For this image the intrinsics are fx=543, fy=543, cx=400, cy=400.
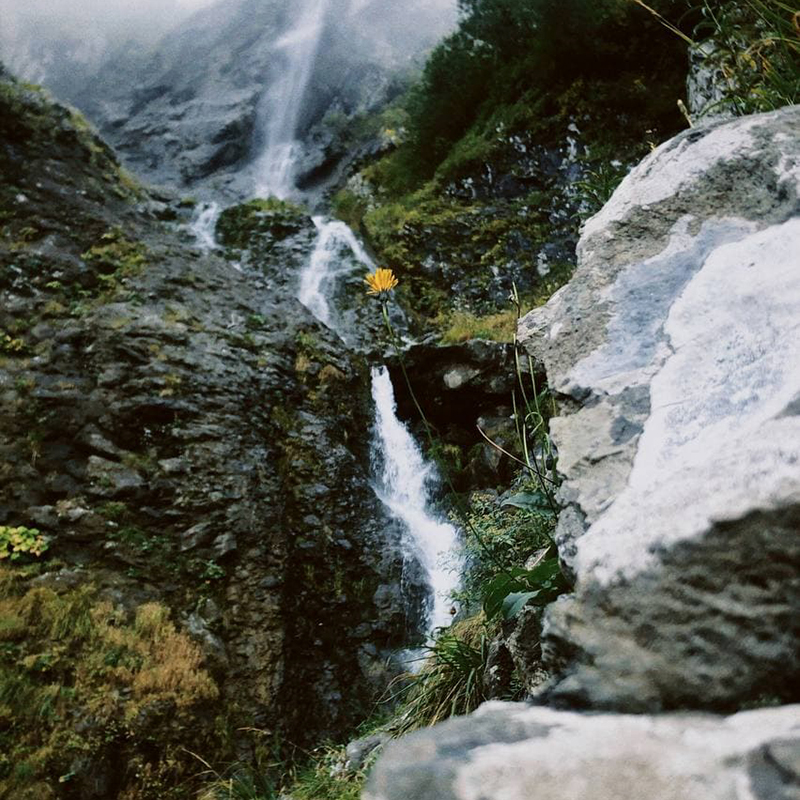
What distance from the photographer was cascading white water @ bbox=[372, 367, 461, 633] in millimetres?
5926

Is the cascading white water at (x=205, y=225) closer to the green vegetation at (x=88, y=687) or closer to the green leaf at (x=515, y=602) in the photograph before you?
the green vegetation at (x=88, y=687)

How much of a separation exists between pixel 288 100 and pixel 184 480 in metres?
20.1

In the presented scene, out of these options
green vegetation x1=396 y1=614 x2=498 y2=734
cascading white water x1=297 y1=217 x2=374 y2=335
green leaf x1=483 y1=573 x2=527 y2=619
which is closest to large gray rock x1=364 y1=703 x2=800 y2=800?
green leaf x1=483 y1=573 x2=527 y2=619

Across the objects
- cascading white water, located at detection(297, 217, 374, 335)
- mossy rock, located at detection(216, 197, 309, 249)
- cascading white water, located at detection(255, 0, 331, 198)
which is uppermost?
cascading white water, located at detection(255, 0, 331, 198)

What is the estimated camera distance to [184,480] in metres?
5.41

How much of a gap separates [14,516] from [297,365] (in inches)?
139

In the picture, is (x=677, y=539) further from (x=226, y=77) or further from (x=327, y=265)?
(x=226, y=77)

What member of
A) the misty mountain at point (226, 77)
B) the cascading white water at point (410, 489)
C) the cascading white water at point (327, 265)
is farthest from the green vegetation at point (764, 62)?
the misty mountain at point (226, 77)

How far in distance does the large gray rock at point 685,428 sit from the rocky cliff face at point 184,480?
411cm

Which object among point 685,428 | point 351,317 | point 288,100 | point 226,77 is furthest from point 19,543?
point 226,77

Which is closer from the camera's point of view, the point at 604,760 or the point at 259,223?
the point at 604,760

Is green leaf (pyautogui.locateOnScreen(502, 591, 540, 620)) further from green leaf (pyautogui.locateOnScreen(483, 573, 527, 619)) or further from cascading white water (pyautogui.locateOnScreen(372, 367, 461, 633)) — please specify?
cascading white water (pyautogui.locateOnScreen(372, 367, 461, 633))

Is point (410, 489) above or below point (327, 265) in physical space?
below

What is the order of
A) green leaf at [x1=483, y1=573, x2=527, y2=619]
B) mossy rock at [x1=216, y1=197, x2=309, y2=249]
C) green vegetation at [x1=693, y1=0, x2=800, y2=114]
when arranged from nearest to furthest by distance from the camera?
green leaf at [x1=483, y1=573, x2=527, y2=619] < green vegetation at [x1=693, y1=0, x2=800, y2=114] < mossy rock at [x1=216, y1=197, x2=309, y2=249]
